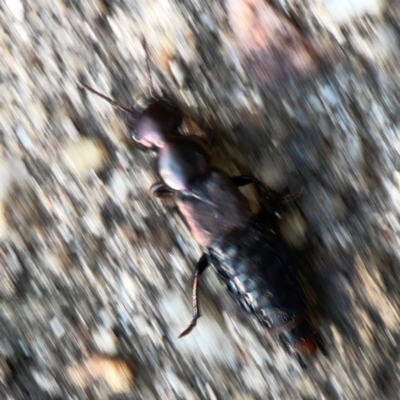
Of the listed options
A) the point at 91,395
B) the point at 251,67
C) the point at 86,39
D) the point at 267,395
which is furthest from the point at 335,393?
the point at 86,39

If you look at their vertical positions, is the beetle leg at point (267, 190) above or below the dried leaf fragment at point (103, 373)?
above

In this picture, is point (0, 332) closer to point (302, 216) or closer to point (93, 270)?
point (93, 270)

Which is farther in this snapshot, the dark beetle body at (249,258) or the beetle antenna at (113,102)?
the beetle antenna at (113,102)

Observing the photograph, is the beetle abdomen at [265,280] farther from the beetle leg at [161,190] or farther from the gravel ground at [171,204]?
the beetle leg at [161,190]

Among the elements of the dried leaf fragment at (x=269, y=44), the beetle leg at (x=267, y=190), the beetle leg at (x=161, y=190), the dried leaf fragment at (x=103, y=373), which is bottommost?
the dried leaf fragment at (x=103, y=373)

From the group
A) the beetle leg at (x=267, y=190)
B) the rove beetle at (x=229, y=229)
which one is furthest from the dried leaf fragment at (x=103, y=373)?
the beetle leg at (x=267, y=190)

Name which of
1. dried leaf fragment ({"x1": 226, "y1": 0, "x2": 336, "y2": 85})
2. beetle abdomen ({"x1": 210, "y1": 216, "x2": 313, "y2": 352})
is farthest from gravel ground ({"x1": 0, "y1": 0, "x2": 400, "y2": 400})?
beetle abdomen ({"x1": 210, "y1": 216, "x2": 313, "y2": 352})
